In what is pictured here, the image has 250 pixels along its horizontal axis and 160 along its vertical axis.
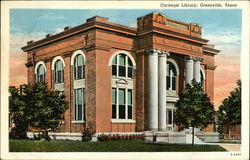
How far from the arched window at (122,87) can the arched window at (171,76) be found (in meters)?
1.39

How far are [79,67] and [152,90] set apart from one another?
2.53 m

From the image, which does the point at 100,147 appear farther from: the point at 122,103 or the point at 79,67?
the point at 79,67

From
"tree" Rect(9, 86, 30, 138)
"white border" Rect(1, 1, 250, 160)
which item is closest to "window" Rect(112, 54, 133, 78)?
"white border" Rect(1, 1, 250, 160)

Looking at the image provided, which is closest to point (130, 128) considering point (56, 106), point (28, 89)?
point (56, 106)

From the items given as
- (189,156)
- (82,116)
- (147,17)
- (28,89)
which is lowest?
(189,156)

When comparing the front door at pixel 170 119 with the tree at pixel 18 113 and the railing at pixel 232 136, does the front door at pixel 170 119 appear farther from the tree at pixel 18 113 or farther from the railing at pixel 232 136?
the tree at pixel 18 113

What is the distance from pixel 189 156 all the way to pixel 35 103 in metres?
4.91

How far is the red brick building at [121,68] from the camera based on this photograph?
13297 millimetres

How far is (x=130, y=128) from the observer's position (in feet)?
45.8

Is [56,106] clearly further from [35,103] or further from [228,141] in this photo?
[228,141]

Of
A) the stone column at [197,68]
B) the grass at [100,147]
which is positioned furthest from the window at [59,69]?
the stone column at [197,68]

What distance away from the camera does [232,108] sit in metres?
12.9

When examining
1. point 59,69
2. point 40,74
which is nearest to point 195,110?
point 59,69

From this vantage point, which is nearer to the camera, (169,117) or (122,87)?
(122,87)
